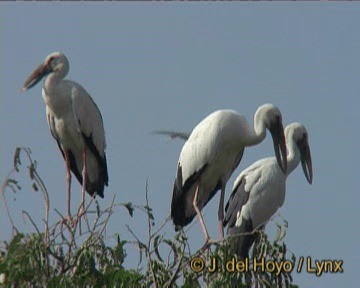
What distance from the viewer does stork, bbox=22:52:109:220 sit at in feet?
39.3

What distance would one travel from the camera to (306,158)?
1193 centimetres

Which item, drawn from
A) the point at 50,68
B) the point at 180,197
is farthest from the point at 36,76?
the point at 180,197

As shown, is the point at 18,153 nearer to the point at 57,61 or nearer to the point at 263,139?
the point at 263,139

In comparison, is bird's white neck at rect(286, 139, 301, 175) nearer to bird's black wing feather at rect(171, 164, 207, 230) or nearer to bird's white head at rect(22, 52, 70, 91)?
bird's black wing feather at rect(171, 164, 207, 230)

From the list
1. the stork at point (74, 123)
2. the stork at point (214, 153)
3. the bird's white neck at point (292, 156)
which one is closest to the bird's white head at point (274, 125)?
the stork at point (214, 153)

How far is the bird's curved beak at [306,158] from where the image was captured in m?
11.8

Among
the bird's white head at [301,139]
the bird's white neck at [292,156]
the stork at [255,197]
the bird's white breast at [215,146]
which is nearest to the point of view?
the bird's white breast at [215,146]

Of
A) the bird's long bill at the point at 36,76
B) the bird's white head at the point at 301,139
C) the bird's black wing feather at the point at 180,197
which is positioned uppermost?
the bird's long bill at the point at 36,76

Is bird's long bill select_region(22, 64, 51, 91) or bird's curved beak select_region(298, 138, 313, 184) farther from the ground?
bird's long bill select_region(22, 64, 51, 91)

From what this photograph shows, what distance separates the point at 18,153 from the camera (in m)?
8.22

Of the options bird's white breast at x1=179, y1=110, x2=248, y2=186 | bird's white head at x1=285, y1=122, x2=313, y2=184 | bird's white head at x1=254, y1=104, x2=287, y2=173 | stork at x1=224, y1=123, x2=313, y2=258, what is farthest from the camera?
bird's white head at x1=285, y1=122, x2=313, y2=184

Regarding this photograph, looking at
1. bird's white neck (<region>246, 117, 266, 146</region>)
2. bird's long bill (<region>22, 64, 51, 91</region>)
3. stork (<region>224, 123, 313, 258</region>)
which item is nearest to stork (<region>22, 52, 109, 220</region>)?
bird's long bill (<region>22, 64, 51, 91</region>)

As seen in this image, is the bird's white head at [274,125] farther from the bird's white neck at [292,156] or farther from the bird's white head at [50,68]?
the bird's white head at [50,68]

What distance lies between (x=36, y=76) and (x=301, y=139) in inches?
96.5
